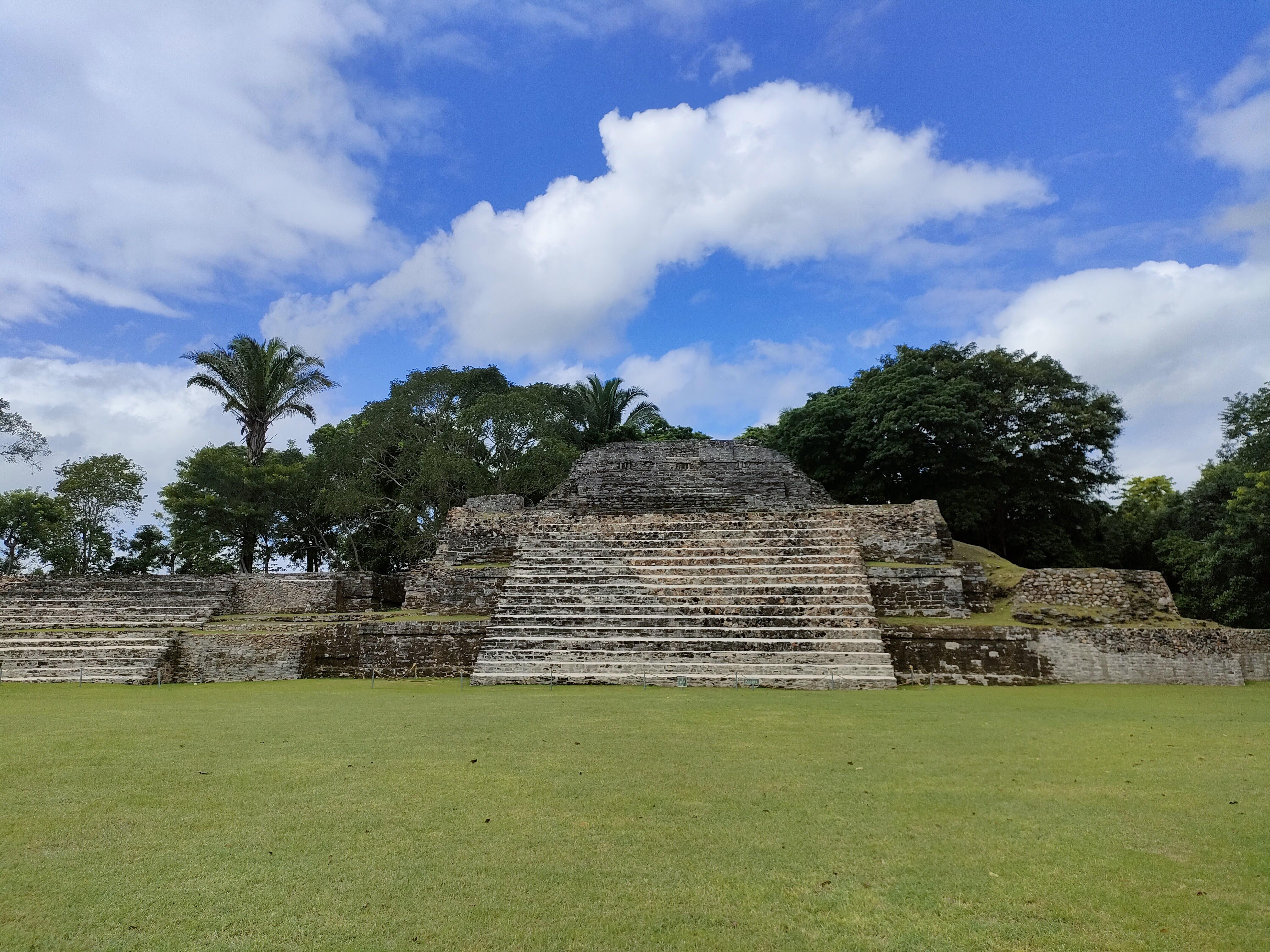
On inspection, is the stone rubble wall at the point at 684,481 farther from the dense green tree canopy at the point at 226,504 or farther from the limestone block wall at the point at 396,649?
the dense green tree canopy at the point at 226,504

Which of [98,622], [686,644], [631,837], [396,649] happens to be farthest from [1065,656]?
[98,622]

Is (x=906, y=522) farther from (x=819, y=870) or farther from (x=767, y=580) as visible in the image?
(x=819, y=870)

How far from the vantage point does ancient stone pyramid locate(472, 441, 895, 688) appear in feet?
33.6

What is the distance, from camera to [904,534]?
49.0 feet

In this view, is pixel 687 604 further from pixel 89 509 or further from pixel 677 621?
pixel 89 509

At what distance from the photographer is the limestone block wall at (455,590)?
45.2ft

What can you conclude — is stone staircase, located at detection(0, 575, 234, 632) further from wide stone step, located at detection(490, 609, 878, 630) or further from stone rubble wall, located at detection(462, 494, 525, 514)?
wide stone step, located at detection(490, 609, 878, 630)

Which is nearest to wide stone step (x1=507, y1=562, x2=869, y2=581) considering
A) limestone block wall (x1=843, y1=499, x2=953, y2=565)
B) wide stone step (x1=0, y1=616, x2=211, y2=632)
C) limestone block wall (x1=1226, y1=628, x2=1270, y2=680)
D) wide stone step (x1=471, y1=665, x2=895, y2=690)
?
limestone block wall (x1=843, y1=499, x2=953, y2=565)

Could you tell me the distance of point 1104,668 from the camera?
10.4 metres

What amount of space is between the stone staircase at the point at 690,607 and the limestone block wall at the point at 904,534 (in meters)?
1.24

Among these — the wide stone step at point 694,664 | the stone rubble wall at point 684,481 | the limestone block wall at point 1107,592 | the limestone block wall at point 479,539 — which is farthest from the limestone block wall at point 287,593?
the limestone block wall at point 1107,592

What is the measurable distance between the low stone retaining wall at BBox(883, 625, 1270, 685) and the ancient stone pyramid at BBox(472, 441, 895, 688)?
69 centimetres

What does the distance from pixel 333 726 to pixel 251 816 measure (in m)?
2.85

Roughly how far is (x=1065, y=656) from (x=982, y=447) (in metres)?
12.2
